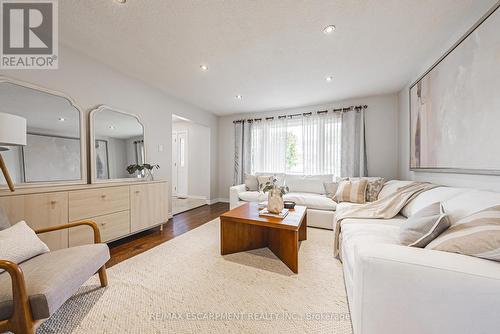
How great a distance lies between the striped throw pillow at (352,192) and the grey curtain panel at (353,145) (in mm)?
681

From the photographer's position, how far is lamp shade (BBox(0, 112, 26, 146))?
1311 millimetres

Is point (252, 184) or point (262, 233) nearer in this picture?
point (262, 233)

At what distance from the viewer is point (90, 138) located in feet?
7.21

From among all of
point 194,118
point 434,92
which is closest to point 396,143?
point 434,92

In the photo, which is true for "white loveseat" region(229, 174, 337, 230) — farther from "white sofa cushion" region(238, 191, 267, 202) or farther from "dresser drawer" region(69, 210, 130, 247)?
"dresser drawer" region(69, 210, 130, 247)

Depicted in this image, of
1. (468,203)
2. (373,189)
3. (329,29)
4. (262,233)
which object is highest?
(329,29)

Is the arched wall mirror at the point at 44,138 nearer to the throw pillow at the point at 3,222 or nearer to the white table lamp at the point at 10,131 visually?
the white table lamp at the point at 10,131

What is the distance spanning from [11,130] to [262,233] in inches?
94.4

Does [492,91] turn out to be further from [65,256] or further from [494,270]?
[65,256]

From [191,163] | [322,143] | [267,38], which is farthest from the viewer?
[191,163]

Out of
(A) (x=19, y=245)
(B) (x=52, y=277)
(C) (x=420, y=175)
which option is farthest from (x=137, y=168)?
(C) (x=420, y=175)

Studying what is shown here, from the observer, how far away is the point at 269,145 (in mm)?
4289

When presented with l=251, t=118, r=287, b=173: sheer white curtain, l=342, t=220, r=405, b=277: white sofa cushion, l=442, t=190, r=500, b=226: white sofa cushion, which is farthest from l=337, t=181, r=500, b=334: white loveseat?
l=251, t=118, r=287, b=173: sheer white curtain

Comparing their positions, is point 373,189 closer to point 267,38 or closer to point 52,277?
point 267,38
